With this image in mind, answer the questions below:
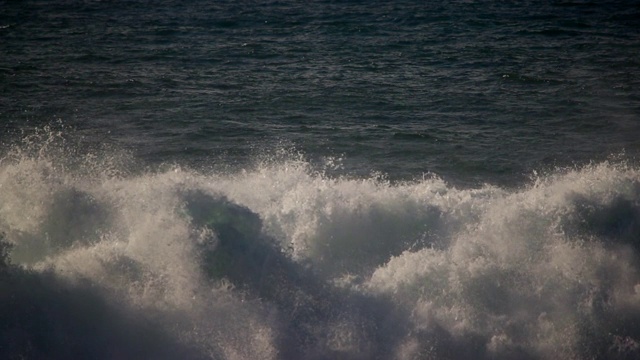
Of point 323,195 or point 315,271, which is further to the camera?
point 323,195

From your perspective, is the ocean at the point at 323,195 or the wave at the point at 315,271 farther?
the ocean at the point at 323,195

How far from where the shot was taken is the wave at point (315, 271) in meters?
9.27

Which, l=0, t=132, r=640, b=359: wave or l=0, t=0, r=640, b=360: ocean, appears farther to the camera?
l=0, t=0, r=640, b=360: ocean

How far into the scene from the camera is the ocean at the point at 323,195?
371 inches

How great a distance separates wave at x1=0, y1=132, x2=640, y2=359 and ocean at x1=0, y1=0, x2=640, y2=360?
0.03m

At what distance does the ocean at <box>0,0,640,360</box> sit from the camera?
9.42 m

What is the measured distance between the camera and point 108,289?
952 cm

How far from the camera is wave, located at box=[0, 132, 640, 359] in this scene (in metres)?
9.27

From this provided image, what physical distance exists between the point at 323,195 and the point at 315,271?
1.65 meters

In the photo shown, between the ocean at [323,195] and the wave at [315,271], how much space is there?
0.10 ft

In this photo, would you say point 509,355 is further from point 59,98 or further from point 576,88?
point 59,98

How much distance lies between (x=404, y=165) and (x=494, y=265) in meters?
4.12

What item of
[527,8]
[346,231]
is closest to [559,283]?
[346,231]

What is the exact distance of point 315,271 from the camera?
10.2 metres
